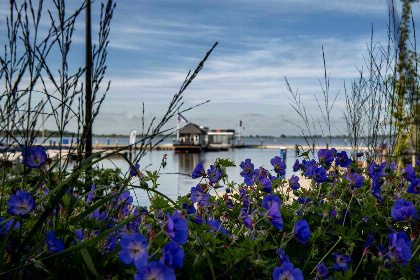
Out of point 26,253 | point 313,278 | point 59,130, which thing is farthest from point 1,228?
point 313,278

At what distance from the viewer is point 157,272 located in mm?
990

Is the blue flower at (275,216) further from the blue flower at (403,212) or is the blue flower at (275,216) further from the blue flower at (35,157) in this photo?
the blue flower at (35,157)

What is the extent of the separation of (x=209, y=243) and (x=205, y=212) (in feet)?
2.00

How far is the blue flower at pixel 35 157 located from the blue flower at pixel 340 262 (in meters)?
1.04

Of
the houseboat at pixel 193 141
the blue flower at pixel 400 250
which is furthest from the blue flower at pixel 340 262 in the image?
the houseboat at pixel 193 141

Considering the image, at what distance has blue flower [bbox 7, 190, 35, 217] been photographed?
4.12 feet

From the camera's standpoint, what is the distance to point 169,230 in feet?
3.45

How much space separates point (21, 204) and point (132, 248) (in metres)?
0.41

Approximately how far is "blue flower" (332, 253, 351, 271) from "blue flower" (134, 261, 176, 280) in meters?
0.77

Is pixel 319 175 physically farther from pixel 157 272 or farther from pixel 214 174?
pixel 157 272

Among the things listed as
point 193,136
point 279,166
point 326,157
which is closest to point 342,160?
point 326,157

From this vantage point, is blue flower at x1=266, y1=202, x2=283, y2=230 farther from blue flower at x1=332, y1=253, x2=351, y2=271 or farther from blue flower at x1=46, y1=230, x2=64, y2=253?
blue flower at x1=46, y1=230, x2=64, y2=253

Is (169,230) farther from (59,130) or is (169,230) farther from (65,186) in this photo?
(59,130)

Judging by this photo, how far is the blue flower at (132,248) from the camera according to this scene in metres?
1.06
